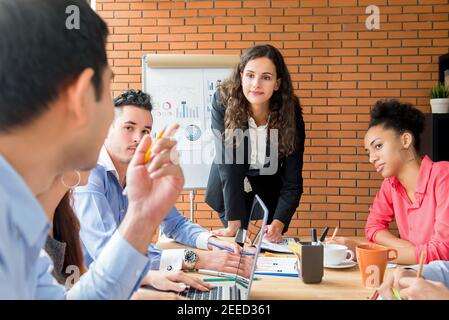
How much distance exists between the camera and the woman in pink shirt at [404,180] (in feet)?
5.57

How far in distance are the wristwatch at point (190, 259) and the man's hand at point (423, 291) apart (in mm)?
618

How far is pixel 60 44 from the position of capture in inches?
22.0

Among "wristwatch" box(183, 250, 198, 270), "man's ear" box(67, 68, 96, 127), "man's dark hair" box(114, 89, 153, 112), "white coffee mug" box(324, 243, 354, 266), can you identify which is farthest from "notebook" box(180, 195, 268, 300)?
"man's dark hair" box(114, 89, 153, 112)

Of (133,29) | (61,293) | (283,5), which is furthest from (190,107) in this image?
(61,293)

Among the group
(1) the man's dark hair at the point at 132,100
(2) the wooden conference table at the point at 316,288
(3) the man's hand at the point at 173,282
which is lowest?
(2) the wooden conference table at the point at 316,288

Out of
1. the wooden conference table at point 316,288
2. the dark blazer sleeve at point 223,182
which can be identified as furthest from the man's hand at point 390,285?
the dark blazer sleeve at point 223,182

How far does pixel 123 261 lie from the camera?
0.78m

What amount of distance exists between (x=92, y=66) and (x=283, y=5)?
3.48 metres

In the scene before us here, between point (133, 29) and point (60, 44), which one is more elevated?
point (133, 29)

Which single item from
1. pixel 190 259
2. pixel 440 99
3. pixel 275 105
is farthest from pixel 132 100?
pixel 440 99

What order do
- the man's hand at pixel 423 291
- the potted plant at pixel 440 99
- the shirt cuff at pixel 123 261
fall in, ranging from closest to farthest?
the shirt cuff at pixel 123 261
the man's hand at pixel 423 291
the potted plant at pixel 440 99

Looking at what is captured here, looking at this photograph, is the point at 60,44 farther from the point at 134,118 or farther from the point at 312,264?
the point at 134,118

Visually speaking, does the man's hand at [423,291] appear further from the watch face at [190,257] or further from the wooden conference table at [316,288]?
the watch face at [190,257]

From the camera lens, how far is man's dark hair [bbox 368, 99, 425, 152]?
1852 millimetres
